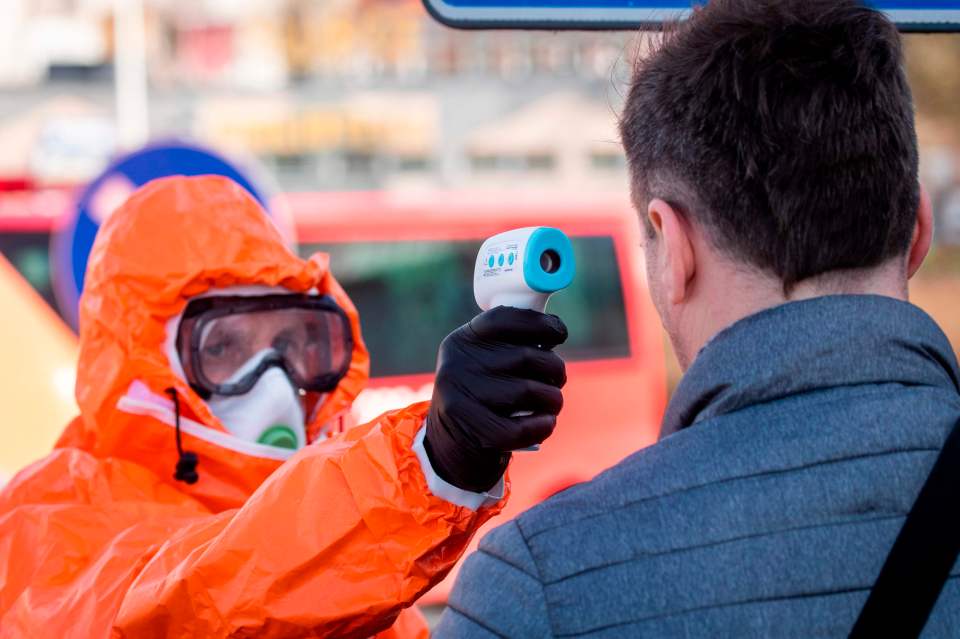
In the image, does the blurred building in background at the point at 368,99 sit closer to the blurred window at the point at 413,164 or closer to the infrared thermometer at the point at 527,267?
the blurred window at the point at 413,164

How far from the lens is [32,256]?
24.0 ft

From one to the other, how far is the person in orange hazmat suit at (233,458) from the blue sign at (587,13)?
496mm

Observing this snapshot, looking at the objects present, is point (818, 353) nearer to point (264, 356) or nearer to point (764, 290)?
point (764, 290)

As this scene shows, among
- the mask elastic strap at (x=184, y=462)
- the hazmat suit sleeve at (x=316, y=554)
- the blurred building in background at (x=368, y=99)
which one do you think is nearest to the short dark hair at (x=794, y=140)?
the hazmat suit sleeve at (x=316, y=554)

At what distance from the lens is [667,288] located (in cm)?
132

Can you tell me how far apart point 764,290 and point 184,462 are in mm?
1479

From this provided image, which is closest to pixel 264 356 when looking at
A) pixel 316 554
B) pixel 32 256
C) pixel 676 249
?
pixel 316 554

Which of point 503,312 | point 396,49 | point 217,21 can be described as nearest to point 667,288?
point 503,312

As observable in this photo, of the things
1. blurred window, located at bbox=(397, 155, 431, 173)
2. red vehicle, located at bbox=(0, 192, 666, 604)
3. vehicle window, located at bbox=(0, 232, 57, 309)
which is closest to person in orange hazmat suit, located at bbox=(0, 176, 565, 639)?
red vehicle, located at bbox=(0, 192, 666, 604)

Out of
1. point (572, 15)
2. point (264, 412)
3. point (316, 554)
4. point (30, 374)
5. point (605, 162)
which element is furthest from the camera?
point (605, 162)

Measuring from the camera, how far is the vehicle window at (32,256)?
7.23 metres

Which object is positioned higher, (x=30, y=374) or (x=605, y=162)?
(x=30, y=374)

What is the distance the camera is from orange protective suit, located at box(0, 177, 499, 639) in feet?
4.98

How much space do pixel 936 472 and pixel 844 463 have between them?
0.28ft
